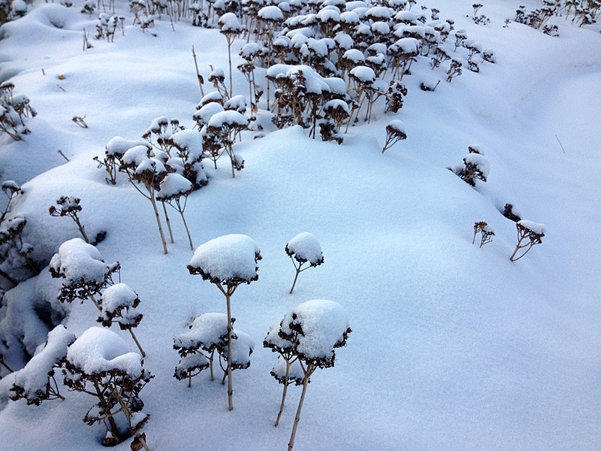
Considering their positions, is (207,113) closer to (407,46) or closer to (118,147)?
(118,147)

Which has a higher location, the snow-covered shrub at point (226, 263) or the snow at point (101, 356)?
the snow-covered shrub at point (226, 263)

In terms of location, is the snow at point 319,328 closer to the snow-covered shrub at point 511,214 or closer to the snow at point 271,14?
the snow-covered shrub at point 511,214

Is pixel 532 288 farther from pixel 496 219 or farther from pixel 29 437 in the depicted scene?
pixel 29 437

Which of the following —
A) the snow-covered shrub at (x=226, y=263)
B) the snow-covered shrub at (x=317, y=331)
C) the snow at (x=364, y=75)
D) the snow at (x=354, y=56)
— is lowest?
the snow-covered shrub at (x=317, y=331)

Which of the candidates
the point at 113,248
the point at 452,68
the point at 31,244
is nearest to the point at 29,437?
the point at 113,248

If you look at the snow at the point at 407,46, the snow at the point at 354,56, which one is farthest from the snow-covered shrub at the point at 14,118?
the snow at the point at 407,46

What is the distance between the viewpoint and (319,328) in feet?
7.89

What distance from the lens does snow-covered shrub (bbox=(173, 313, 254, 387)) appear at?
10.7 feet

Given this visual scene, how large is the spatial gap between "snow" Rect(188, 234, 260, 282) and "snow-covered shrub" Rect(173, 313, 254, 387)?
2.84 ft

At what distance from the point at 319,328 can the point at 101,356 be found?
5.56 feet

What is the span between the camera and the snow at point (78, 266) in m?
3.34

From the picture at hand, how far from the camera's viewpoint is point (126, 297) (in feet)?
11.0

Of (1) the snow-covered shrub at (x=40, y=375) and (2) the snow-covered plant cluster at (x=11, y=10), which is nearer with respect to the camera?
(1) the snow-covered shrub at (x=40, y=375)

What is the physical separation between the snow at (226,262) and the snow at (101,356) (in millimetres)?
925
